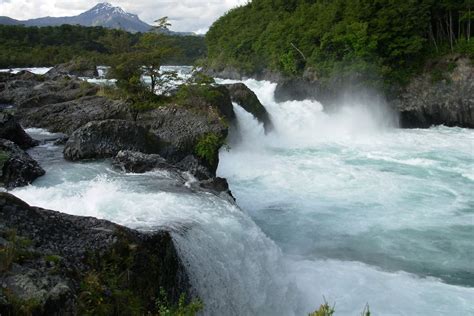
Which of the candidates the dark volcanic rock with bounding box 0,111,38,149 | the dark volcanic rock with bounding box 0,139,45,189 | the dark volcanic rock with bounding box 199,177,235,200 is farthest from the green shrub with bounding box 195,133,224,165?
the dark volcanic rock with bounding box 0,111,38,149

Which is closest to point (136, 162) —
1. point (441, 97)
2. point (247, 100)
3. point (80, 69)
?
point (247, 100)

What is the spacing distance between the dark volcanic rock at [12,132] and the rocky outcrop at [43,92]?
614cm

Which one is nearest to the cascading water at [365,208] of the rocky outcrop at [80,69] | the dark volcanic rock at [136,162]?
the dark volcanic rock at [136,162]

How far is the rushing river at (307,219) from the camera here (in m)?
7.74

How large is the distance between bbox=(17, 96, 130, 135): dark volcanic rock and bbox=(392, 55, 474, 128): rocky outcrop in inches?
756

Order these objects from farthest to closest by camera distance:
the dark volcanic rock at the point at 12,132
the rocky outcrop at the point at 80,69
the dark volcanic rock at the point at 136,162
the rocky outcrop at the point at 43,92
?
the rocky outcrop at the point at 80,69 → the rocky outcrop at the point at 43,92 → the dark volcanic rock at the point at 12,132 → the dark volcanic rock at the point at 136,162

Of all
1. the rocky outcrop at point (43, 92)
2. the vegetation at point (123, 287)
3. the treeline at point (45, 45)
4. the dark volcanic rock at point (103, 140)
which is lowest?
the vegetation at point (123, 287)

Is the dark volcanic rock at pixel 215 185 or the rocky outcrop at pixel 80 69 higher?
the rocky outcrop at pixel 80 69

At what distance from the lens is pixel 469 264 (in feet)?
34.9

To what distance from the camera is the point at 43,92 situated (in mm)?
21125

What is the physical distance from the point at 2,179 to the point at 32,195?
1615 millimetres

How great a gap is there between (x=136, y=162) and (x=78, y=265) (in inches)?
247

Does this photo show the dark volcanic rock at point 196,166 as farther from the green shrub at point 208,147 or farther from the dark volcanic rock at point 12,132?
the dark volcanic rock at point 12,132

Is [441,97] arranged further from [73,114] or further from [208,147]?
[73,114]
